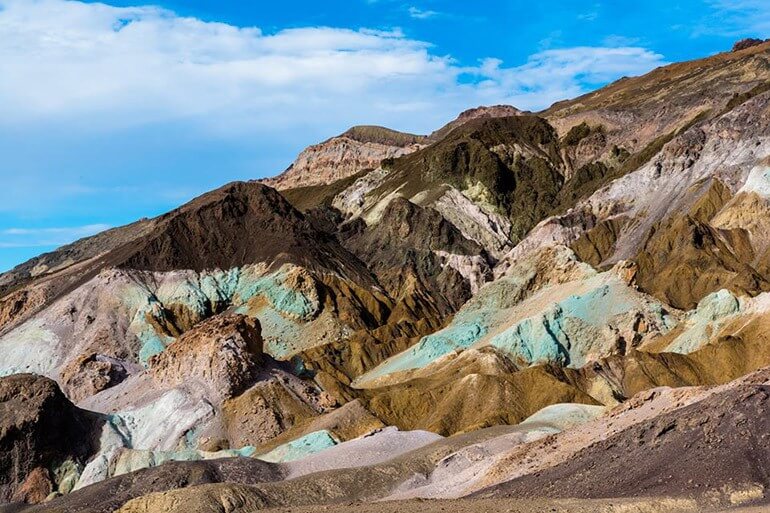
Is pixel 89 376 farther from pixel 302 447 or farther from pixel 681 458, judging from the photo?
pixel 681 458

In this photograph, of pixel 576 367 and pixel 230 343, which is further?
pixel 576 367

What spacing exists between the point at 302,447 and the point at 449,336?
40.4m

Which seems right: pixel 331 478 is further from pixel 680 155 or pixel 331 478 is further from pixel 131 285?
pixel 680 155

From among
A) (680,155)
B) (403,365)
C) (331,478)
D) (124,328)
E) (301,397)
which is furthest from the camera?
(680,155)

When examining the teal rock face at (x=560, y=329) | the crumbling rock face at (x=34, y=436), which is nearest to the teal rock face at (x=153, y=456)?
the crumbling rock face at (x=34, y=436)

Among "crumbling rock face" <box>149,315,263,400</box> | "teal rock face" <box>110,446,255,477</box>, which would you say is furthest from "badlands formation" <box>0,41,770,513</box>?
"teal rock face" <box>110,446,255,477</box>

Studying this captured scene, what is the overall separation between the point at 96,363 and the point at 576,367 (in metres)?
40.0

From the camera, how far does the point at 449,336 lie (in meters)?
106

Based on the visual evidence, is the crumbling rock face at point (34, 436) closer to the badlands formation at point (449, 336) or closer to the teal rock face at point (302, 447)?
A: the badlands formation at point (449, 336)

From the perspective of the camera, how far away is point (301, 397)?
270ft

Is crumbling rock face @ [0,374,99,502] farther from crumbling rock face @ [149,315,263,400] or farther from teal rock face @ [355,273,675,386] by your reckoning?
teal rock face @ [355,273,675,386]

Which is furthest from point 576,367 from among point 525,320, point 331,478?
point 331,478

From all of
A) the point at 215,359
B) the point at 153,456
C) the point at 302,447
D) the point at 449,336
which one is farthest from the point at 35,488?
the point at 449,336

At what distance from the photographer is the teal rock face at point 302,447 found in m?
66.2
